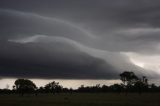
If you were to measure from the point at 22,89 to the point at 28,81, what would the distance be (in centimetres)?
706

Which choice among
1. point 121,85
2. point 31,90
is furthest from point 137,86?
point 31,90

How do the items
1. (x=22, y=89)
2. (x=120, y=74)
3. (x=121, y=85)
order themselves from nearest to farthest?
(x=120, y=74) < (x=121, y=85) < (x=22, y=89)

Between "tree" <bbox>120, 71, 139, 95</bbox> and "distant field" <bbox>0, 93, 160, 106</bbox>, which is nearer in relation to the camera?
"distant field" <bbox>0, 93, 160, 106</bbox>

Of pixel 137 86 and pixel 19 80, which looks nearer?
pixel 137 86

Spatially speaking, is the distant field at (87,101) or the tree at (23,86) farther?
the tree at (23,86)

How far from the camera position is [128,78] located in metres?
149

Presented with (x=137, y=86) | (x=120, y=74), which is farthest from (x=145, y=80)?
(x=120, y=74)

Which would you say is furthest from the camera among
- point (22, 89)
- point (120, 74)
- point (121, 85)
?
point (22, 89)

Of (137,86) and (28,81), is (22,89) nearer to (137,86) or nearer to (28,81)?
(28,81)

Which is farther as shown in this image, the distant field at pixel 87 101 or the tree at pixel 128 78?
the tree at pixel 128 78

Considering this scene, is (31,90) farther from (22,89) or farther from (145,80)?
(145,80)

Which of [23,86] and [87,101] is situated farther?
[23,86]

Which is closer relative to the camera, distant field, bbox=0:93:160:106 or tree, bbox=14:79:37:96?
distant field, bbox=0:93:160:106

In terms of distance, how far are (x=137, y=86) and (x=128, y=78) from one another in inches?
351
